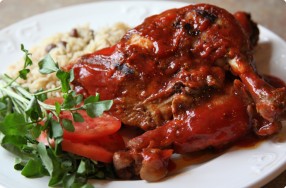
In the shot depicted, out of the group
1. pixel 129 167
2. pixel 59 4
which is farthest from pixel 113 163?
pixel 59 4

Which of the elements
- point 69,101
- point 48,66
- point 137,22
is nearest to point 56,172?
point 69,101

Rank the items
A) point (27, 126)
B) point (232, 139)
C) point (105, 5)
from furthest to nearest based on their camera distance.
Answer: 1. point (105, 5)
2. point (232, 139)
3. point (27, 126)

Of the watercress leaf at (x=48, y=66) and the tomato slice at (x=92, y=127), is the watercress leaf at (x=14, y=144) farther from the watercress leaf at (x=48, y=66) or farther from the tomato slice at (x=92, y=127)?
the watercress leaf at (x=48, y=66)

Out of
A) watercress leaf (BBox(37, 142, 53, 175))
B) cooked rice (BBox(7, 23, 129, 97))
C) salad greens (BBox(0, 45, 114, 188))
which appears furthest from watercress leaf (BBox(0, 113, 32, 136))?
cooked rice (BBox(7, 23, 129, 97))

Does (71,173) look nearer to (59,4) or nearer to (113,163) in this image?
(113,163)

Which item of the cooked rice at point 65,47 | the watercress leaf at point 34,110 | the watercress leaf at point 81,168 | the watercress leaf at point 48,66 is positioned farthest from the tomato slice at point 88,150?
the cooked rice at point 65,47

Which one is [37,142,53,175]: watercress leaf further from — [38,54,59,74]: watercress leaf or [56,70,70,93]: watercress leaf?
[38,54,59,74]: watercress leaf
